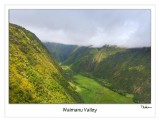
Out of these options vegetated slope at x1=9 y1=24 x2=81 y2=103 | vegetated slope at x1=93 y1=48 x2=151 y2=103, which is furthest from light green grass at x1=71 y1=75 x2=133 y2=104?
vegetated slope at x1=93 y1=48 x2=151 y2=103

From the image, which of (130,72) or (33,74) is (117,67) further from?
(33,74)

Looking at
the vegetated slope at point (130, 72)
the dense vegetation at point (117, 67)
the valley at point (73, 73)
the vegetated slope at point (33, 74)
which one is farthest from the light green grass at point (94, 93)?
the vegetated slope at point (130, 72)

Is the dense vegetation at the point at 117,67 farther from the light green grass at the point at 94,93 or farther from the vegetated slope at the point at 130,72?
the light green grass at the point at 94,93

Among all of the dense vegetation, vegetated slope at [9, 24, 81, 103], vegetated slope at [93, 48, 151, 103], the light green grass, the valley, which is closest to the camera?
vegetated slope at [9, 24, 81, 103]

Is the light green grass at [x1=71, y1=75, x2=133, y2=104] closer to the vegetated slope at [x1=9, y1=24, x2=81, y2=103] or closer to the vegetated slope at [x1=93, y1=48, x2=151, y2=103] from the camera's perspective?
the vegetated slope at [x1=9, y1=24, x2=81, y2=103]
